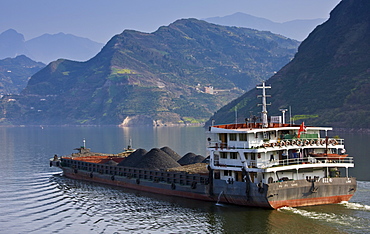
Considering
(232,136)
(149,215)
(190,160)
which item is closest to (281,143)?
(232,136)

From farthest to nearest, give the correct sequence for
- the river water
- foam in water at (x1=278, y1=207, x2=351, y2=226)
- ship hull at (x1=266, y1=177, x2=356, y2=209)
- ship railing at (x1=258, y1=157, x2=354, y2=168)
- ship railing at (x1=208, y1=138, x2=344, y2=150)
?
ship railing at (x1=208, y1=138, x2=344, y2=150) < ship railing at (x1=258, y1=157, x2=354, y2=168) < ship hull at (x1=266, y1=177, x2=356, y2=209) < foam in water at (x1=278, y1=207, x2=351, y2=226) < the river water

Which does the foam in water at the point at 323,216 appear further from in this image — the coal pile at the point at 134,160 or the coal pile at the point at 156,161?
the coal pile at the point at 134,160

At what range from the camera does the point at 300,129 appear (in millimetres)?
47031

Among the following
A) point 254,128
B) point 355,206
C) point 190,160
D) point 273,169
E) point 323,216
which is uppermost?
point 254,128

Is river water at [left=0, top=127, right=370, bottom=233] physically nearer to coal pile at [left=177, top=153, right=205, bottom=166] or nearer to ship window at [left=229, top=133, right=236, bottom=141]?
ship window at [left=229, top=133, right=236, bottom=141]

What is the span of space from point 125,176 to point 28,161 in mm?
41246

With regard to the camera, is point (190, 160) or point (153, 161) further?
point (190, 160)

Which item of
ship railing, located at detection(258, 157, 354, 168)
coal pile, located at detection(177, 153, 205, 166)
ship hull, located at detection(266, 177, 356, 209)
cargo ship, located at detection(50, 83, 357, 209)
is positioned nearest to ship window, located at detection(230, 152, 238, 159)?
cargo ship, located at detection(50, 83, 357, 209)

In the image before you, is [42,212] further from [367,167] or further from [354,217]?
[367,167]

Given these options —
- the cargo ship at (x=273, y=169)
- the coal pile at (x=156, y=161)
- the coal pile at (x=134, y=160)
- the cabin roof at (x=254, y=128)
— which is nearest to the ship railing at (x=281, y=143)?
the cargo ship at (x=273, y=169)

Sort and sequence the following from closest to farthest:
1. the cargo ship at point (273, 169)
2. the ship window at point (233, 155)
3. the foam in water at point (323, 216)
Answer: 1. the foam in water at point (323, 216)
2. the cargo ship at point (273, 169)
3. the ship window at point (233, 155)

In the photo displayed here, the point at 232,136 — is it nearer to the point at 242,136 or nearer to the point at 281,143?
the point at 242,136

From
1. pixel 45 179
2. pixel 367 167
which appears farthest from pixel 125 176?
pixel 367 167

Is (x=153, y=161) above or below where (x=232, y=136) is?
below
